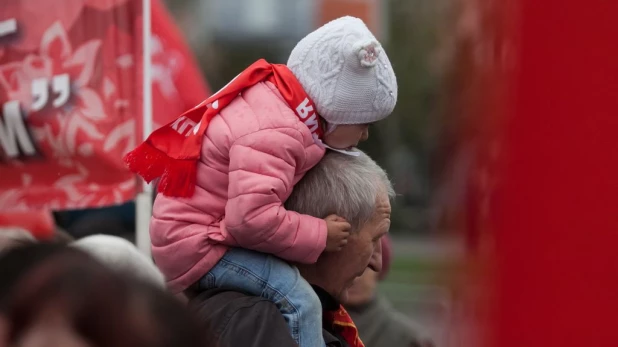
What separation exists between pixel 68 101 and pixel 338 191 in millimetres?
1820

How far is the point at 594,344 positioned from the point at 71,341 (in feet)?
2.78

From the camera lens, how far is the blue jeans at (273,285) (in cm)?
243

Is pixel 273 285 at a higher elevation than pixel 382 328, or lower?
higher

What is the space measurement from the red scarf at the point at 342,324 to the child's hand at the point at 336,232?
0.25 metres

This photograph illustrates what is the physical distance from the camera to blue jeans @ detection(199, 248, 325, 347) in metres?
2.43

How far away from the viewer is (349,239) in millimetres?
2617

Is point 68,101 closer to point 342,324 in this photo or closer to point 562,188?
point 342,324

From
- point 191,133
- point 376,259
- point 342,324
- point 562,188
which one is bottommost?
point 342,324

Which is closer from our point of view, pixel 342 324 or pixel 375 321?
pixel 342 324

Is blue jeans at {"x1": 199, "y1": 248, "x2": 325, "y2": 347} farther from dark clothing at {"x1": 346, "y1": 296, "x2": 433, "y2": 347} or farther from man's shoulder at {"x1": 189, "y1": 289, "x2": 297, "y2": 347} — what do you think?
dark clothing at {"x1": 346, "y1": 296, "x2": 433, "y2": 347}

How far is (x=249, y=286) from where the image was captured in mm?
2436

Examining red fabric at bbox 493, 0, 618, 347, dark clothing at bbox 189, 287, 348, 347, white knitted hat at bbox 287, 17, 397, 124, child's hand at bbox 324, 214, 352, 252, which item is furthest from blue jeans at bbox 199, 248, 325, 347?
red fabric at bbox 493, 0, 618, 347

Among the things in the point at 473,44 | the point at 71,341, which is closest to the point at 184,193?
the point at 473,44

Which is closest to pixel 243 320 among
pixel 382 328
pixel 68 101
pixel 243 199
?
pixel 243 199
